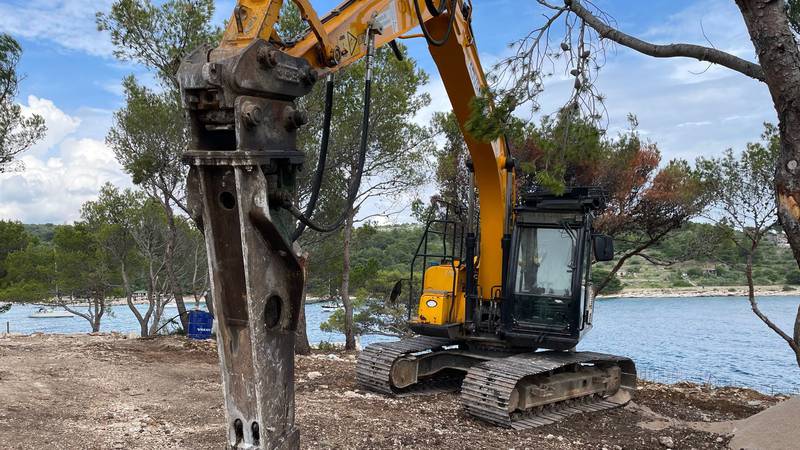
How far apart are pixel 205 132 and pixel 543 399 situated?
589 centimetres

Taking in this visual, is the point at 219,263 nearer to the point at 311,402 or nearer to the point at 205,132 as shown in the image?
the point at 205,132

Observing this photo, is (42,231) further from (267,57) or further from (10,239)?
(267,57)

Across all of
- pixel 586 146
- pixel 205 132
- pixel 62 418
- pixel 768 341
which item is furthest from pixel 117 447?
pixel 768 341

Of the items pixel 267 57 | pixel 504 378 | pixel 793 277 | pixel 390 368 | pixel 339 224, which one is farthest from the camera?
pixel 793 277

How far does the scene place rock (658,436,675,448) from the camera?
278 inches

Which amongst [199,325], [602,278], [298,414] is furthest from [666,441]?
[602,278]

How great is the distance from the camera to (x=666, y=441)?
716 cm

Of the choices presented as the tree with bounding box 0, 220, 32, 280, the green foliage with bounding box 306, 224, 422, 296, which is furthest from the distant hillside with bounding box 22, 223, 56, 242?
the green foliage with bounding box 306, 224, 422, 296

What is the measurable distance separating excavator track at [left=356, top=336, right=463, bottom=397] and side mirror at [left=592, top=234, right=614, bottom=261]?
2.50 m

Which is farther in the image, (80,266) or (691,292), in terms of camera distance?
(691,292)

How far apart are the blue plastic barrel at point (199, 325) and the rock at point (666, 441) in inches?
407

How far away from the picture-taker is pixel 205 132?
3490mm

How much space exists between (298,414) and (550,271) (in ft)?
11.3

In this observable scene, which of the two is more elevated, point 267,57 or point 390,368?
point 267,57
